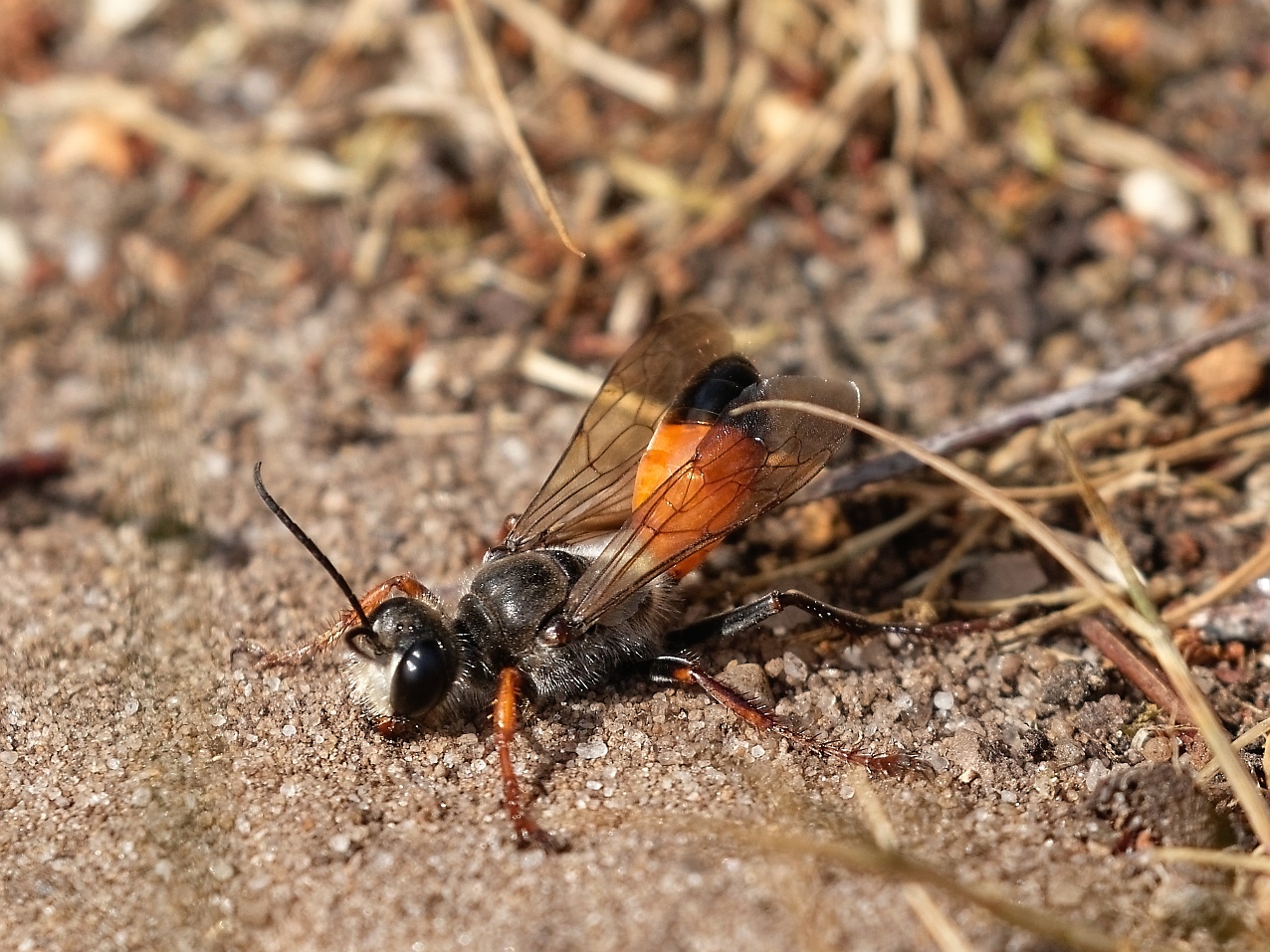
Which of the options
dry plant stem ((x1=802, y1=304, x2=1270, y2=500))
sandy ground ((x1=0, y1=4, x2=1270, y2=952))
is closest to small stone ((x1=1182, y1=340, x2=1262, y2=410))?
sandy ground ((x1=0, y1=4, x2=1270, y2=952))

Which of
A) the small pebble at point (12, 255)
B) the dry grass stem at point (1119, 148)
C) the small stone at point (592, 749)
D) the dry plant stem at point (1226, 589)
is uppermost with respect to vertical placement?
the dry grass stem at point (1119, 148)

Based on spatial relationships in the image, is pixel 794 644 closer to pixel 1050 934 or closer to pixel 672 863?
pixel 672 863

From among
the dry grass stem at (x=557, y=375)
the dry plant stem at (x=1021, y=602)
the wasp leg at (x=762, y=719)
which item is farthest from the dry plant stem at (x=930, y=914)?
the dry grass stem at (x=557, y=375)

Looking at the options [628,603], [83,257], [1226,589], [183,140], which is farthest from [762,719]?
[183,140]

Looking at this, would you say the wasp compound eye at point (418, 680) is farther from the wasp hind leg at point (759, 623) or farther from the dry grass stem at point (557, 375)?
the dry grass stem at point (557, 375)

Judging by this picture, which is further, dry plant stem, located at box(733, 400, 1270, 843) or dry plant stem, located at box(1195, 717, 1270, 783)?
→ dry plant stem, located at box(1195, 717, 1270, 783)

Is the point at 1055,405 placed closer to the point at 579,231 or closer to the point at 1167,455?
the point at 1167,455

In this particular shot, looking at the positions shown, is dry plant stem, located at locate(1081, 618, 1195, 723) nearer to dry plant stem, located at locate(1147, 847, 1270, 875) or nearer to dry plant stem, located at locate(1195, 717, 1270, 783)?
dry plant stem, located at locate(1195, 717, 1270, 783)

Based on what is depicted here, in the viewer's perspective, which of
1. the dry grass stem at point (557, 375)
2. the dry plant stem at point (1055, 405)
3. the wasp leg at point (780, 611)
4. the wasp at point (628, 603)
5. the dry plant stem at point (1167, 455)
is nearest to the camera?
the wasp at point (628, 603)
